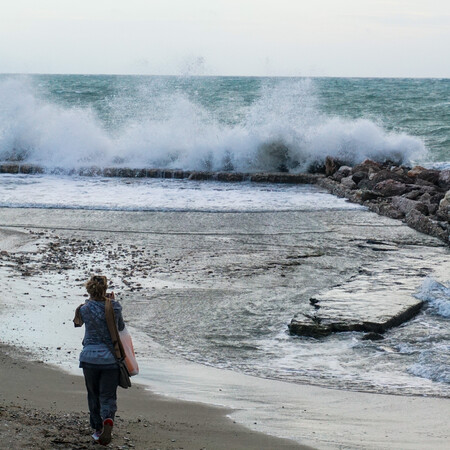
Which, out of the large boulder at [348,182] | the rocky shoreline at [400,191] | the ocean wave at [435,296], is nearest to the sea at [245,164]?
the ocean wave at [435,296]

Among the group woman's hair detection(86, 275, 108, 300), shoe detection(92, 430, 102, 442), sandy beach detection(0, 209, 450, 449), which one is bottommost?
sandy beach detection(0, 209, 450, 449)

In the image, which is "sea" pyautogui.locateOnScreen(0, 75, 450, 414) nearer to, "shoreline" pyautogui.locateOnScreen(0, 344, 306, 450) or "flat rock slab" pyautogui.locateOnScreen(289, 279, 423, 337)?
"flat rock slab" pyautogui.locateOnScreen(289, 279, 423, 337)

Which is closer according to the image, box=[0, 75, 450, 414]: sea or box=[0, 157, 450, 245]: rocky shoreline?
box=[0, 75, 450, 414]: sea

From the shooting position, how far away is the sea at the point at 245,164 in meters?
6.25

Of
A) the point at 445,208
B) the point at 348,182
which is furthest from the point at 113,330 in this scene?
the point at 348,182

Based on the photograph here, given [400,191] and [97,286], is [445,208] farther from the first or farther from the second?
[97,286]

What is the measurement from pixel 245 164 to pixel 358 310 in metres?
15.1

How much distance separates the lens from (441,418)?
503 centimetres

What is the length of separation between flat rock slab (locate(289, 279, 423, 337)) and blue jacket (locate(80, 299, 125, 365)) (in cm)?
272

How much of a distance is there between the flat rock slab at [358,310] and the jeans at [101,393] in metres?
2.72

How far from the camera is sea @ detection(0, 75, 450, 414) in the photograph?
625 cm

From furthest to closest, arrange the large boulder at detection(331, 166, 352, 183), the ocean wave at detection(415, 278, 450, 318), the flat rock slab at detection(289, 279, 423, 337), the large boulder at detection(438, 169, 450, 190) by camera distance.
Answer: the large boulder at detection(331, 166, 352, 183) < the large boulder at detection(438, 169, 450, 190) < the ocean wave at detection(415, 278, 450, 318) < the flat rock slab at detection(289, 279, 423, 337)

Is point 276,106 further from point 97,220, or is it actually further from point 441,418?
point 441,418

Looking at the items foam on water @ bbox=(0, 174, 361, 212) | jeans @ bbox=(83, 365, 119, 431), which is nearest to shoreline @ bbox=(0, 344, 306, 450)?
jeans @ bbox=(83, 365, 119, 431)
